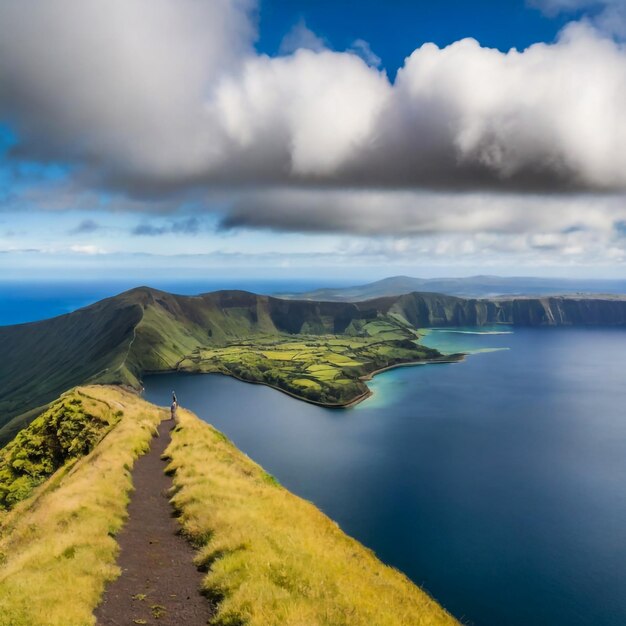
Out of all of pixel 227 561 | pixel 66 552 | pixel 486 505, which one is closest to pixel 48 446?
pixel 66 552

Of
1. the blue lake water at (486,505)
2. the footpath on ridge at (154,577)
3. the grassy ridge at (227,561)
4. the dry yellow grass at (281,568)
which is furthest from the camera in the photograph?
the blue lake water at (486,505)

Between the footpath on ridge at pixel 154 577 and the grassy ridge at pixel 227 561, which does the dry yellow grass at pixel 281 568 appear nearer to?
the grassy ridge at pixel 227 561

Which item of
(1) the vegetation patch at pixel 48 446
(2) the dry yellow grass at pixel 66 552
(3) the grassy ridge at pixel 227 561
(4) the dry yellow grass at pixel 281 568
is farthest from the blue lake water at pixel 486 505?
(2) the dry yellow grass at pixel 66 552

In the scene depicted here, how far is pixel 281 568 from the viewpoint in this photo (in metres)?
18.7

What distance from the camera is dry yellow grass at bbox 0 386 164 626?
14846mm

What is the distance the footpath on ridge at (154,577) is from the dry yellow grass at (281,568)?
36.1 inches

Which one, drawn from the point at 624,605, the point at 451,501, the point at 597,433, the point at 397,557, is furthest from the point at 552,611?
the point at 597,433

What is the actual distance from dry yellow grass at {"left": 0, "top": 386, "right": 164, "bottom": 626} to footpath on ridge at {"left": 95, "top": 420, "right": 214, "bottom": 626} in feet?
2.04

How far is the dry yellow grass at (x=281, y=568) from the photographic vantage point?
15516mm

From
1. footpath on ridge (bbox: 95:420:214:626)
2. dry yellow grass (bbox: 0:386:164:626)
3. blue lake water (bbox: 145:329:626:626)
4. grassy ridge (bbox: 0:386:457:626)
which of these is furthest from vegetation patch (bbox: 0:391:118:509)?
blue lake water (bbox: 145:329:626:626)

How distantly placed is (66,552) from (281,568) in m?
9.61

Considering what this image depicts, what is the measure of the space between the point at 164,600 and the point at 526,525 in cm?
11612

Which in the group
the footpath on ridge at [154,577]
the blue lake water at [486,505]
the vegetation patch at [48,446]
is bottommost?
the blue lake water at [486,505]

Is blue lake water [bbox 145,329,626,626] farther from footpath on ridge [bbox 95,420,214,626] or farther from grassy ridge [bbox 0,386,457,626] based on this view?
footpath on ridge [bbox 95,420,214,626]
